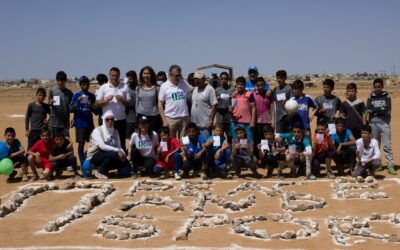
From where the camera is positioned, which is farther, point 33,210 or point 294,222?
point 33,210

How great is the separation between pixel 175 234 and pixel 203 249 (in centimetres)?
77

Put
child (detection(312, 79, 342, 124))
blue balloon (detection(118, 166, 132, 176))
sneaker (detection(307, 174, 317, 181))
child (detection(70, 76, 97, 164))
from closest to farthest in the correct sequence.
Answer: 1. sneaker (detection(307, 174, 317, 181))
2. child (detection(312, 79, 342, 124))
3. blue balloon (detection(118, 166, 132, 176))
4. child (detection(70, 76, 97, 164))

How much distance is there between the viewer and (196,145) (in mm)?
10695

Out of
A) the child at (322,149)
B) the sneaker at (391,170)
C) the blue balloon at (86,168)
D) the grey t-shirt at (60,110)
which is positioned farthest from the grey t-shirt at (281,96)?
the grey t-shirt at (60,110)

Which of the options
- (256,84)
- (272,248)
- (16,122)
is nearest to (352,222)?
(272,248)

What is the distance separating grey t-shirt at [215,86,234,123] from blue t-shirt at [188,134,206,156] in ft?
2.84

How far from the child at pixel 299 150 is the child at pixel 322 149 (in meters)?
0.22

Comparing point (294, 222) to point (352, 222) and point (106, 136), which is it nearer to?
point (352, 222)

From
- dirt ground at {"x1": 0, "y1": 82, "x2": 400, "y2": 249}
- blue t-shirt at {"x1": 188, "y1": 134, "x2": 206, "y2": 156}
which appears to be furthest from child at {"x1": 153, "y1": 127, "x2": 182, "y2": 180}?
dirt ground at {"x1": 0, "y1": 82, "x2": 400, "y2": 249}

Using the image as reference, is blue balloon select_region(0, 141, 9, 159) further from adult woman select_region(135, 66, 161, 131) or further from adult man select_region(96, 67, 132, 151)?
adult woman select_region(135, 66, 161, 131)

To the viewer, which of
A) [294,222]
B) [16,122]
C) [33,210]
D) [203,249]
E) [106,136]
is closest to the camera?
[203,249]

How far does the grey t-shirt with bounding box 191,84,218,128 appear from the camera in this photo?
35.0 feet

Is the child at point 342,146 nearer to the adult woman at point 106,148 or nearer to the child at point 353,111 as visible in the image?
the child at point 353,111

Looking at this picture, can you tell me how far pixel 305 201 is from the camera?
8.73 m
